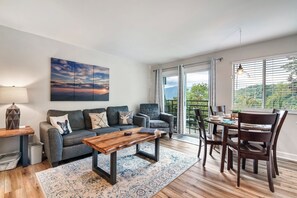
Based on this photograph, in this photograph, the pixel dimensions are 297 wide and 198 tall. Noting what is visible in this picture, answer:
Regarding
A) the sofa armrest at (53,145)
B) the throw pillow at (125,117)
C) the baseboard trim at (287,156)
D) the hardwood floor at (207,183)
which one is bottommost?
the hardwood floor at (207,183)

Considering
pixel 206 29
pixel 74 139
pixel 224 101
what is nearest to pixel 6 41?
pixel 74 139

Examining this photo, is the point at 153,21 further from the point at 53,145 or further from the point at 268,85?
the point at 268,85

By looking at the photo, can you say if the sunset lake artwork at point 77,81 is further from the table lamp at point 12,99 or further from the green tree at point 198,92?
the green tree at point 198,92

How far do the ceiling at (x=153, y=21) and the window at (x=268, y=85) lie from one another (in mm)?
534

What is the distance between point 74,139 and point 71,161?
0.41 meters

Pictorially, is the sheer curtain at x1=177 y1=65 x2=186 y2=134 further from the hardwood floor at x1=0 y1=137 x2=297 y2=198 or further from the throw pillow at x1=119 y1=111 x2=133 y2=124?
the hardwood floor at x1=0 y1=137 x2=297 y2=198

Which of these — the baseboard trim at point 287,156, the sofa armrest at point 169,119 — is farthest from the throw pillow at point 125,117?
Result: the baseboard trim at point 287,156

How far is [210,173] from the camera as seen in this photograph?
2285mm

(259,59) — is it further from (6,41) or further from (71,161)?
(6,41)

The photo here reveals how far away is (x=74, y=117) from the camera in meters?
3.20

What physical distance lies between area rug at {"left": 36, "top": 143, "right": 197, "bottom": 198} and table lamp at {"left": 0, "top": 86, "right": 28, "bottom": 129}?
101cm

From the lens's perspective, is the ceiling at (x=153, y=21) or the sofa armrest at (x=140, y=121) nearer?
the ceiling at (x=153, y=21)

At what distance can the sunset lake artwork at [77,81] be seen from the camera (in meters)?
3.21

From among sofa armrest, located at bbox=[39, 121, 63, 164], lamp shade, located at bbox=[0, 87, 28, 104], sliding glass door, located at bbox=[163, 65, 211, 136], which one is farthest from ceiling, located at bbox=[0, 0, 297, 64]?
sofa armrest, located at bbox=[39, 121, 63, 164]
